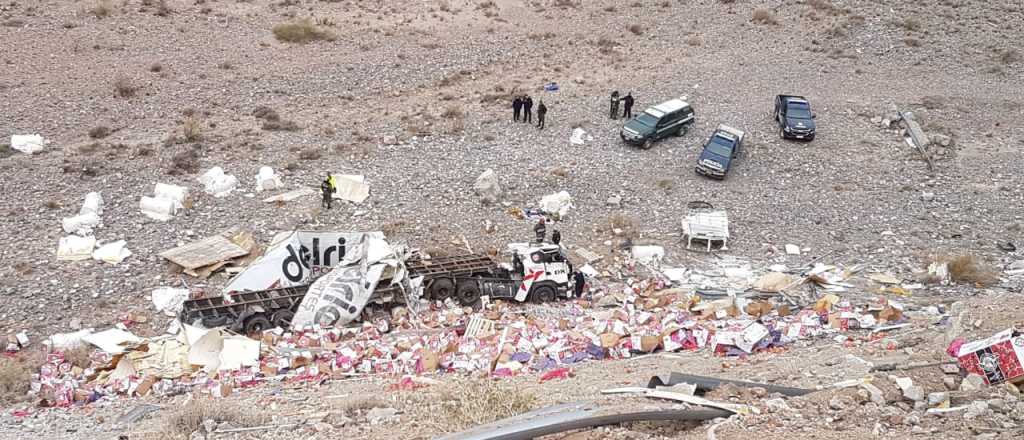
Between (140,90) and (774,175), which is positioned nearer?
(774,175)

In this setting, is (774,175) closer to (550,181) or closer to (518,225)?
(550,181)

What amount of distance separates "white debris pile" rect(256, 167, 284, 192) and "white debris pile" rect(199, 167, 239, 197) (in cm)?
55

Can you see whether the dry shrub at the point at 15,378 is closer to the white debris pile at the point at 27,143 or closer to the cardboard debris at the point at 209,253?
the cardboard debris at the point at 209,253

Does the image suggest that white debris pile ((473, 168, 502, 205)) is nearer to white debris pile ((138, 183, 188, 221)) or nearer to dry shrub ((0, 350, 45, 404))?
white debris pile ((138, 183, 188, 221))

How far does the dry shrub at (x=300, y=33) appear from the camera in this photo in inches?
1141

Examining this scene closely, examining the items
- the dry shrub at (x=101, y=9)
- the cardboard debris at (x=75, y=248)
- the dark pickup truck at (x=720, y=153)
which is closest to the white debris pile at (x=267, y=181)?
the cardboard debris at (x=75, y=248)

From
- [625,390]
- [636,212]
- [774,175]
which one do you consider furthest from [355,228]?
[774,175]

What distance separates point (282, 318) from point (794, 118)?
15861 millimetres

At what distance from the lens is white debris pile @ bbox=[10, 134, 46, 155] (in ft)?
68.3

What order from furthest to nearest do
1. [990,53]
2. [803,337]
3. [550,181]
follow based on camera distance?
[990,53] → [550,181] → [803,337]

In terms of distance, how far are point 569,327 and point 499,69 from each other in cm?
1521

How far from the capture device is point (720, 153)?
70.3 feet

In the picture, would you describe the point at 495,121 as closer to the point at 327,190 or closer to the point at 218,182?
the point at 327,190

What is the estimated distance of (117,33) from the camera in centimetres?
2802
